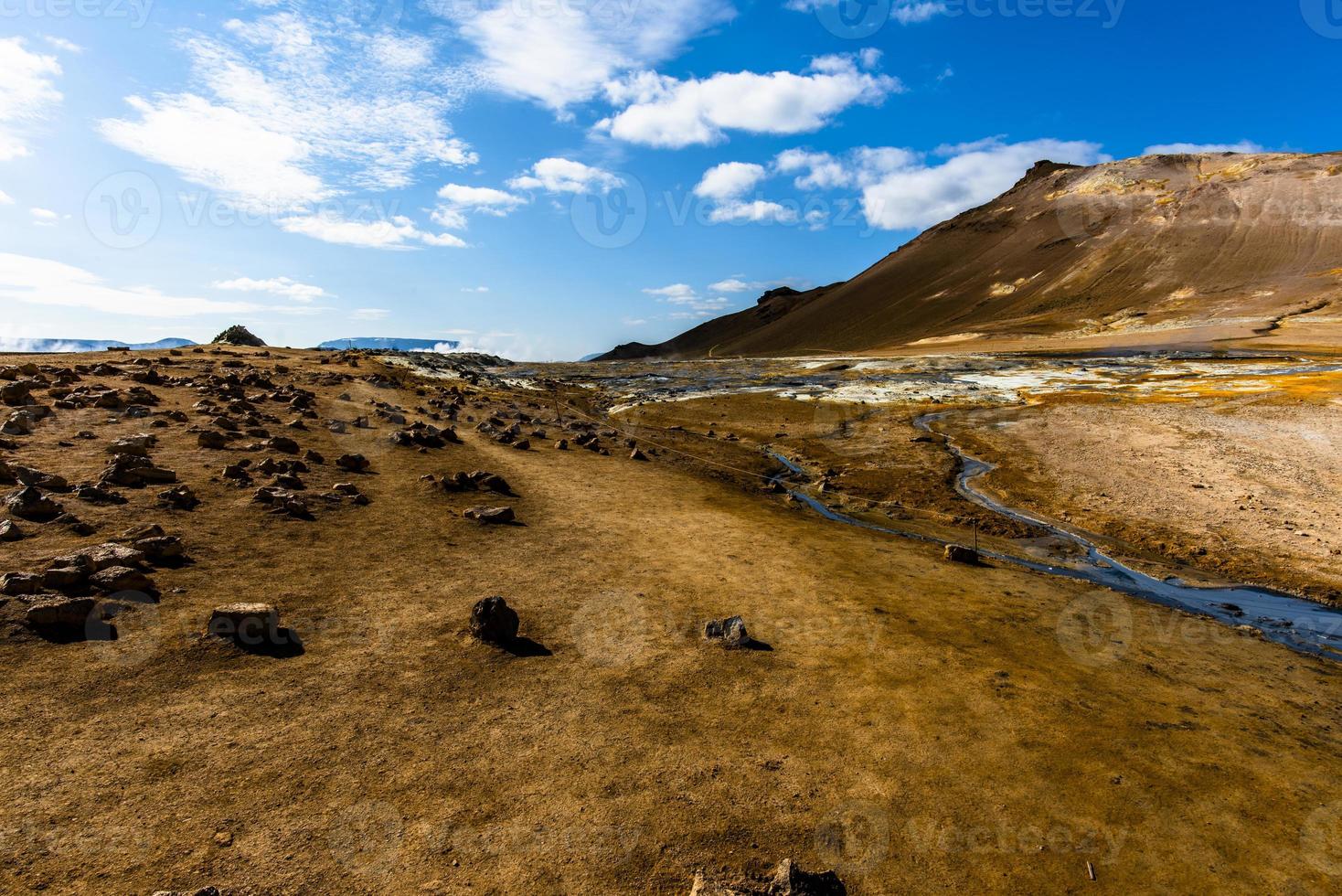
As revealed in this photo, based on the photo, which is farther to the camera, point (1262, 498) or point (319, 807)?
point (1262, 498)

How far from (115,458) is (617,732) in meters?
17.6

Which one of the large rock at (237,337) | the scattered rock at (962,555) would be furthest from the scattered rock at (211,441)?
the large rock at (237,337)

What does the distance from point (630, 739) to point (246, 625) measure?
24.1 ft

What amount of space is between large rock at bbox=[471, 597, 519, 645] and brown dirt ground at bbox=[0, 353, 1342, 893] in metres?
0.52

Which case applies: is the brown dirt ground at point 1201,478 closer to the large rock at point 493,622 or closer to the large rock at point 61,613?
the large rock at point 493,622

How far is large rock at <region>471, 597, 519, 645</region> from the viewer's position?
12.6m

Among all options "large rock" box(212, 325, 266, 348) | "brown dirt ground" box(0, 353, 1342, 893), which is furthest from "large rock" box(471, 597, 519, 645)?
"large rock" box(212, 325, 266, 348)

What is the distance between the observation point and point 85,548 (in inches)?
512

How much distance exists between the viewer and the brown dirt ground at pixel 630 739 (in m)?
7.69

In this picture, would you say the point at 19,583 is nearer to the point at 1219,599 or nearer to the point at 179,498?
the point at 179,498

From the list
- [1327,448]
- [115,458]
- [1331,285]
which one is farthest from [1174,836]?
[1331,285]

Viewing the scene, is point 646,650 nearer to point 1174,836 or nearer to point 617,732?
point 617,732

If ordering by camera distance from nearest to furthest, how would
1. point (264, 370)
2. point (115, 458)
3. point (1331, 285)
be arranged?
point (115, 458) < point (264, 370) < point (1331, 285)

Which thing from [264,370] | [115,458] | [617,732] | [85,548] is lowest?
[617,732]
